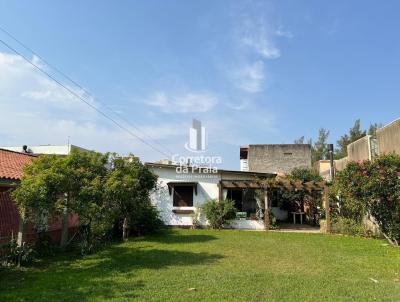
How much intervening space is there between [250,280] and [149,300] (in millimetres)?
2362

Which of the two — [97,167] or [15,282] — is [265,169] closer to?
[97,167]

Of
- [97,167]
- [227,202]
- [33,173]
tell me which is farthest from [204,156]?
[33,173]

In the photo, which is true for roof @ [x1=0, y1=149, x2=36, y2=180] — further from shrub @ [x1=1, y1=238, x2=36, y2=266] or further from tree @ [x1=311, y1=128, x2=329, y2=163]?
tree @ [x1=311, y1=128, x2=329, y2=163]

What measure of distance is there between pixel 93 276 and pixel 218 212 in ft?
35.5

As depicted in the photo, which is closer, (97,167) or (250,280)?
(250,280)

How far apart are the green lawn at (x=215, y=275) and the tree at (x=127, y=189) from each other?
5.49 feet

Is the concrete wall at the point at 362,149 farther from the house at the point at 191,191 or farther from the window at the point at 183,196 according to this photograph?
the window at the point at 183,196

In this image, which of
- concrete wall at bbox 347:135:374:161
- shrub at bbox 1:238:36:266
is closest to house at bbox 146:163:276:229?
concrete wall at bbox 347:135:374:161

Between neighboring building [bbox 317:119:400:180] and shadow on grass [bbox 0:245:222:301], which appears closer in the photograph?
shadow on grass [bbox 0:245:222:301]

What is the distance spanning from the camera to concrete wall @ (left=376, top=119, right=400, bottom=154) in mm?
12680

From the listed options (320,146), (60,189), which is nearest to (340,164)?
(60,189)

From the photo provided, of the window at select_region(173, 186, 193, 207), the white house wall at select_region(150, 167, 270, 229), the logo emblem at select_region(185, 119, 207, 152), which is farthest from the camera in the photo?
the logo emblem at select_region(185, 119, 207, 152)

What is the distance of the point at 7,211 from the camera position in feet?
29.5

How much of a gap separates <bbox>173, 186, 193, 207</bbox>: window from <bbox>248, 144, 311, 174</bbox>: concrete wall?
1339 centimetres
